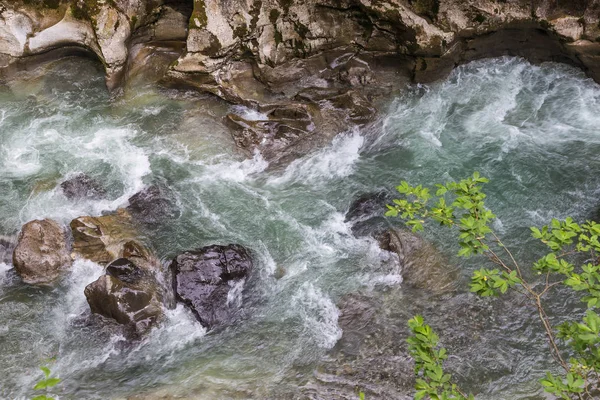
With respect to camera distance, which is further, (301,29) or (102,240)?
(301,29)

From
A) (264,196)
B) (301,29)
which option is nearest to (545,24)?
(301,29)

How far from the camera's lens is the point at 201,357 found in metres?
9.23

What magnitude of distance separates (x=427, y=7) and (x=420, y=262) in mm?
6504

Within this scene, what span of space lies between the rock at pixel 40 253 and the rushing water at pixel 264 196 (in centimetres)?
24

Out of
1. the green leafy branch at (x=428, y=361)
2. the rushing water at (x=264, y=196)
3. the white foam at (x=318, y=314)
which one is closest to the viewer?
the green leafy branch at (x=428, y=361)

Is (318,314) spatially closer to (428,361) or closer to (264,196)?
(264,196)

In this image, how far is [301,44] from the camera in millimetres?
13977

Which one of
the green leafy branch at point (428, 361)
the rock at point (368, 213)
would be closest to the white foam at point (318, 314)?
the rock at point (368, 213)

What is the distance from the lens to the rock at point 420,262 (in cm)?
997

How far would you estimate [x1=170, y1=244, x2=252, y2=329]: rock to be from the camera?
9.88 meters

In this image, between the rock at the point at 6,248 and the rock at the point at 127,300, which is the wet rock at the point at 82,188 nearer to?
the rock at the point at 6,248

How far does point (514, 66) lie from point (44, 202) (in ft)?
37.6

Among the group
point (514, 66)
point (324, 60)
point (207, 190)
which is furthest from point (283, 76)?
point (514, 66)

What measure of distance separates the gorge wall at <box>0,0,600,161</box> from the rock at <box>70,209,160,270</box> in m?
3.47
